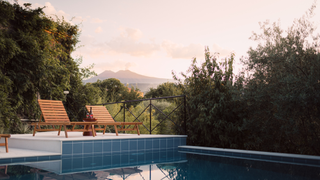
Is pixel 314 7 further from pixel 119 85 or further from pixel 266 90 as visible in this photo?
pixel 119 85

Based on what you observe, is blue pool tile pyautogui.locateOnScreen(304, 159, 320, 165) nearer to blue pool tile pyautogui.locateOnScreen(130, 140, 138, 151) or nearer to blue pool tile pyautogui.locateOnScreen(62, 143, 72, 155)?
blue pool tile pyautogui.locateOnScreen(130, 140, 138, 151)

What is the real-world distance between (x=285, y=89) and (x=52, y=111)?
4875 mm

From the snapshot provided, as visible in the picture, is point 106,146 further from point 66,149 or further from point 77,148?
point 66,149

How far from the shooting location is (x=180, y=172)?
3.61m

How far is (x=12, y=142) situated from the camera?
19.3 ft

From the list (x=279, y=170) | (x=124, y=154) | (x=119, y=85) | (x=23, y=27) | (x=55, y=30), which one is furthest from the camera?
(x=119, y=85)

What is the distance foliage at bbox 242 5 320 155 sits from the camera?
399 cm

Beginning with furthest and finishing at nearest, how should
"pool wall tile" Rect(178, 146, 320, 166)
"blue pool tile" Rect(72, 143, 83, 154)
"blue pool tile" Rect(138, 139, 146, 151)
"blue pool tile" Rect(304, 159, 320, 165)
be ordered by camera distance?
"blue pool tile" Rect(138, 139, 146, 151) < "blue pool tile" Rect(72, 143, 83, 154) < "pool wall tile" Rect(178, 146, 320, 166) < "blue pool tile" Rect(304, 159, 320, 165)

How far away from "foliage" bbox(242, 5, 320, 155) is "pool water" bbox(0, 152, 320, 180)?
28.6 inches

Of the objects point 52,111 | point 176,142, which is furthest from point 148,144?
point 52,111

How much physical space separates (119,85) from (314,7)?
3357cm

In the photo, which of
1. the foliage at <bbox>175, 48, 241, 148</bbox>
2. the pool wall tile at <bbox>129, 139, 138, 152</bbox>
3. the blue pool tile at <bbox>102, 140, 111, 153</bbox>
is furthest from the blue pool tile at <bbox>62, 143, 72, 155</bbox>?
the foliage at <bbox>175, 48, 241, 148</bbox>

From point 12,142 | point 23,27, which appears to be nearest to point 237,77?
point 12,142

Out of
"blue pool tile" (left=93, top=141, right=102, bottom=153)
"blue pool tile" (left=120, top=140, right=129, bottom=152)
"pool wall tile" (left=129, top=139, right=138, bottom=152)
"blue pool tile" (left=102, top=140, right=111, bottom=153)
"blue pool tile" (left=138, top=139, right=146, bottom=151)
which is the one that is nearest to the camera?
"blue pool tile" (left=93, top=141, right=102, bottom=153)
